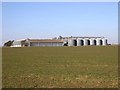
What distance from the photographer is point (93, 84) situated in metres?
13.1

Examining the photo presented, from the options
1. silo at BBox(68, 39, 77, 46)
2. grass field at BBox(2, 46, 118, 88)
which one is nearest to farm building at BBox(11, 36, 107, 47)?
silo at BBox(68, 39, 77, 46)

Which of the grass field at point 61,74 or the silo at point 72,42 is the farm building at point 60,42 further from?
the grass field at point 61,74

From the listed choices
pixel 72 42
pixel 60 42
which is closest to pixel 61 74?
pixel 60 42

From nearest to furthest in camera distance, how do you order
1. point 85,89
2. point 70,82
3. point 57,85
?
1. point 85,89
2. point 57,85
3. point 70,82

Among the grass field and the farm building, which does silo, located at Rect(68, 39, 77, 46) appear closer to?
the farm building

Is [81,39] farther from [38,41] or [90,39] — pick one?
[38,41]

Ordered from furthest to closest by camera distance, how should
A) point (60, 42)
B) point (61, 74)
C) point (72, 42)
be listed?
1. point (72, 42)
2. point (60, 42)
3. point (61, 74)

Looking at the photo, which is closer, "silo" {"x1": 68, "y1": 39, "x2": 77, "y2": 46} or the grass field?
the grass field

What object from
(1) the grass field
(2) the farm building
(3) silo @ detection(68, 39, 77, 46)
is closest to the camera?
(1) the grass field

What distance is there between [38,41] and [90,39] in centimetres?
3275

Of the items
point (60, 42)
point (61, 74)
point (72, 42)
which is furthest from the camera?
point (72, 42)

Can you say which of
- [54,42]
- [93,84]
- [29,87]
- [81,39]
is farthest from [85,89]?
[81,39]

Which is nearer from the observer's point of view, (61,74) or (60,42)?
(61,74)

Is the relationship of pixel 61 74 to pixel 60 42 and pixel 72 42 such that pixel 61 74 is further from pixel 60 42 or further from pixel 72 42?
pixel 72 42
